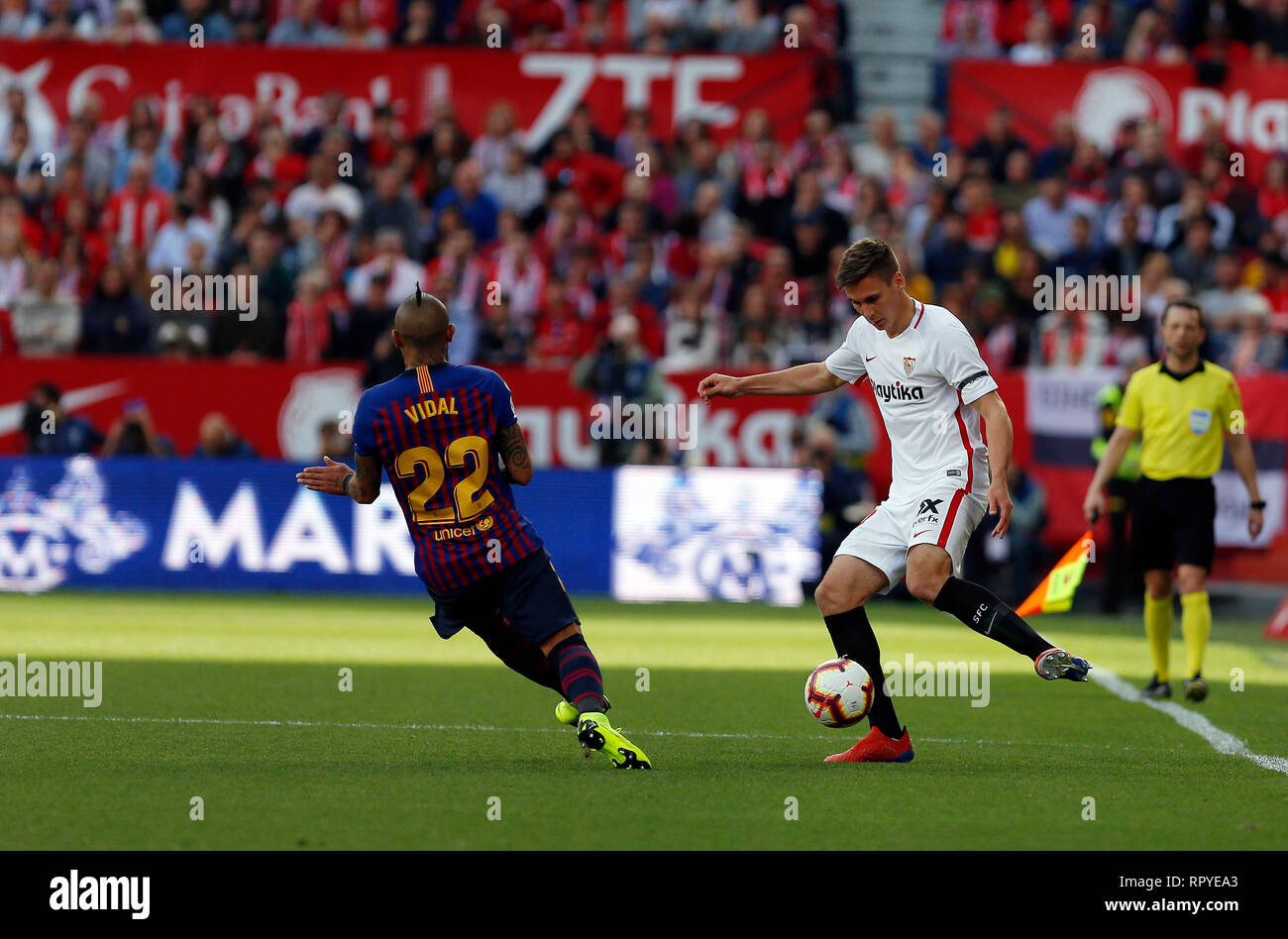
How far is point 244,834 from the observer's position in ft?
21.2

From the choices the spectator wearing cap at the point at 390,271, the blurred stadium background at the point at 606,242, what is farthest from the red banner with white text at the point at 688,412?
the spectator wearing cap at the point at 390,271

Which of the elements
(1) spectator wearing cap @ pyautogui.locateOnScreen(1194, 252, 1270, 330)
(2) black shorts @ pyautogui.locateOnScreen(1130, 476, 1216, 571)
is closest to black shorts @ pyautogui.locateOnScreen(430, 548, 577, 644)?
(2) black shorts @ pyautogui.locateOnScreen(1130, 476, 1216, 571)

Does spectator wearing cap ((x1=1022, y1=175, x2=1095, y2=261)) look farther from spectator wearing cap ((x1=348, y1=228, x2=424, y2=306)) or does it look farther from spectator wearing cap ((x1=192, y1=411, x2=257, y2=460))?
spectator wearing cap ((x1=192, y1=411, x2=257, y2=460))

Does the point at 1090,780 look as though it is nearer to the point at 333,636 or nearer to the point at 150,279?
the point at 333,636

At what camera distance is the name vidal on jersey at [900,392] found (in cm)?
855

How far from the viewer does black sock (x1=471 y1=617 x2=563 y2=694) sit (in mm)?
8555

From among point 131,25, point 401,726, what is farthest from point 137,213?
point 401,726

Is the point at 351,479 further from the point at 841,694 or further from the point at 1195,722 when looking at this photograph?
the point at 1195,722

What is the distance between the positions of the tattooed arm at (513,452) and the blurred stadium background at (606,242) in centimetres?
1097

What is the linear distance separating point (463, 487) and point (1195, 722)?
4531 millimetres

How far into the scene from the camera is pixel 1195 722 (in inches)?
412

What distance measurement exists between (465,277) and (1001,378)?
236 inches
